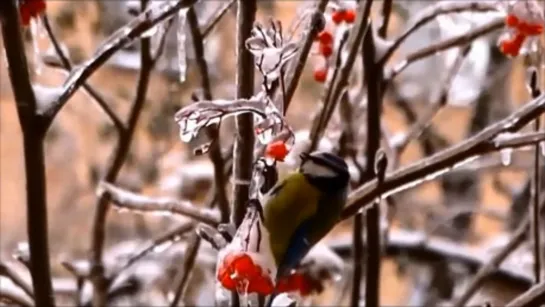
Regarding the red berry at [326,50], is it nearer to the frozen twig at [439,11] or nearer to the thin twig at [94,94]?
the frozen twig at [439,11]

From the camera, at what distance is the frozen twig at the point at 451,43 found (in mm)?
833

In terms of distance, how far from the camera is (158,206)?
0.76 metres

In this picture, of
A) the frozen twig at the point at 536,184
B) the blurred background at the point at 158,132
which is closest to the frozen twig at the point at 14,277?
the frozen twig at the point at 536,184

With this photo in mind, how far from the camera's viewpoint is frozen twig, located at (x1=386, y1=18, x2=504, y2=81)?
0.83 m

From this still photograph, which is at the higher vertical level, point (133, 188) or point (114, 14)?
point (114, 14)

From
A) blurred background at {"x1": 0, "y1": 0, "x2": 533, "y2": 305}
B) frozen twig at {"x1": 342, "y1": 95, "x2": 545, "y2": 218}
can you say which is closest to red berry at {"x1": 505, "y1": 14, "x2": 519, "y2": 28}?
frozen twig at {"x1": 342, "y1": 95, "x2": 545, "y2": 218}

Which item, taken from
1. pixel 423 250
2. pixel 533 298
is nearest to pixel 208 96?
pixel 533 298

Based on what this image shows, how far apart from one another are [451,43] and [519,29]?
0.16 metres

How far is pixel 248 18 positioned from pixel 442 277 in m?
1.13

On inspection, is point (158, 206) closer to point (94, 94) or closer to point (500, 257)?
point (94, 94)

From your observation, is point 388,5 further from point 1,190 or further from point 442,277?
point 1,190

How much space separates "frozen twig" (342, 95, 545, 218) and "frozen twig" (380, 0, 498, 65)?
17 centimetres

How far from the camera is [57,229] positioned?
2770mm

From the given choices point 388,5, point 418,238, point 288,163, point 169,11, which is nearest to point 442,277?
point 418,238
